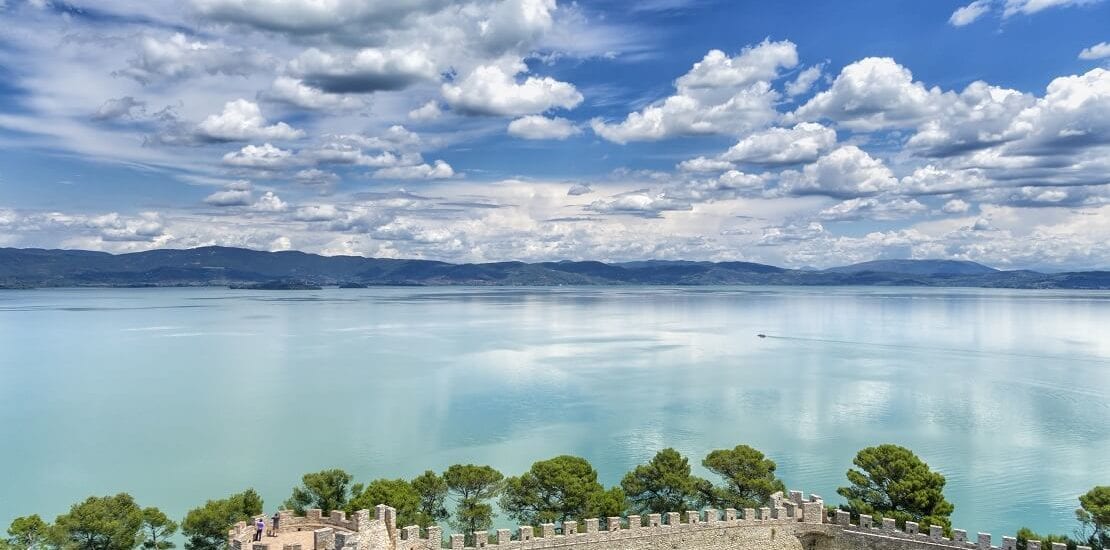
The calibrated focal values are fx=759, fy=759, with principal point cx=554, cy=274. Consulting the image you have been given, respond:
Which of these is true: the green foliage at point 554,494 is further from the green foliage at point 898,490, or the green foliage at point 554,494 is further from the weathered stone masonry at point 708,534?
the green foliage at point 898,490

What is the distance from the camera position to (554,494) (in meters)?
40.5

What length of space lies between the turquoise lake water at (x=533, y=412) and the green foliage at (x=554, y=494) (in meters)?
21.3

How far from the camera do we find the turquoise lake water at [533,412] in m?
64.6

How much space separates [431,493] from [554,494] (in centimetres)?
695

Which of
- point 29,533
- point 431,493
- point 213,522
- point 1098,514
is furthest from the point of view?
point 431,493

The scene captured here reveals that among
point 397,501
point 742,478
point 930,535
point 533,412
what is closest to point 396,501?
point 397,501

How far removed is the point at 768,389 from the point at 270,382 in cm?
7335

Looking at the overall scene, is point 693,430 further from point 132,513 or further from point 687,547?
point 132,513

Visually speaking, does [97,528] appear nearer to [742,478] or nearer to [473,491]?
[473,491]

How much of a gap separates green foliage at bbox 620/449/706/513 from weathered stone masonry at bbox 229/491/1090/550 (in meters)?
9.60

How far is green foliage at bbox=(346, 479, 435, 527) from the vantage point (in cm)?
3750

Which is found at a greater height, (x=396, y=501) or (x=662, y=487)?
(x=396, y=501)

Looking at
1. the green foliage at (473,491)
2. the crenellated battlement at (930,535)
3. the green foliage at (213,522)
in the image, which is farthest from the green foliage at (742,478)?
the green foliage at (213,522)

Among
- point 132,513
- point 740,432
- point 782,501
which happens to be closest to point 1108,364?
point 740,432
